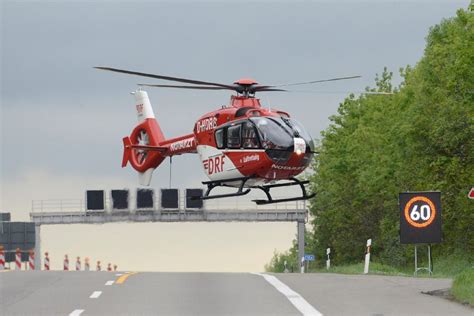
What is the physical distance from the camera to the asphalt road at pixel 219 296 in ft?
53.7

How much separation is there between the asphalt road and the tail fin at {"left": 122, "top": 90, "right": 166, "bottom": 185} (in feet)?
46.6

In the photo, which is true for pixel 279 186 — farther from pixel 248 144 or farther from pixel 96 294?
pixel 96 294

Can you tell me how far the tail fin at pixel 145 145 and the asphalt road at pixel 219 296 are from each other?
559 inches

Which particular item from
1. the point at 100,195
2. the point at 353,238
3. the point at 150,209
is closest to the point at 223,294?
the point at 353,238

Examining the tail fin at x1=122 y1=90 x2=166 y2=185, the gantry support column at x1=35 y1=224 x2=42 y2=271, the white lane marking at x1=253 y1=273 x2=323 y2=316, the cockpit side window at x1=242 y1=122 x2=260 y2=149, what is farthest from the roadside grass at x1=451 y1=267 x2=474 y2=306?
the gantry support column at x1=35 y1=224 x2=42 y2=271

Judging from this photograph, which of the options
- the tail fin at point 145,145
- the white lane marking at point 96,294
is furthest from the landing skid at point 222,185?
the white lane marking at point 96,294

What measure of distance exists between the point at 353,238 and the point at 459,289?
Answer: 191ft

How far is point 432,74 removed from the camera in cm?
5678

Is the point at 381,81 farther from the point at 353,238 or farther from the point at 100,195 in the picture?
the point at 100,195

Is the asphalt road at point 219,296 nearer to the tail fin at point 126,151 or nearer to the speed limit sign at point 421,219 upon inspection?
the speed limit sign at point 421,219

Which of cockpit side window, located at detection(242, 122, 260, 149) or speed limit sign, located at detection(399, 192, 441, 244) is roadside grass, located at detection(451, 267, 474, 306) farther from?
speed limit sign, located at detection(399, 192, 441, 244)

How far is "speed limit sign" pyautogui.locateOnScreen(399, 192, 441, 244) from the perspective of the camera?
31.8 metres

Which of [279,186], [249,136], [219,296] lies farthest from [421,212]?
[219,296]

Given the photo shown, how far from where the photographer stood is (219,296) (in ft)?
63.2
